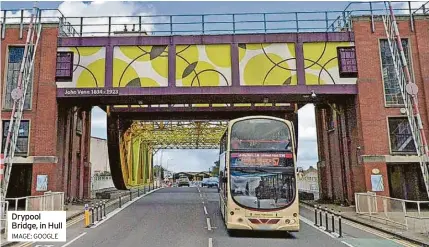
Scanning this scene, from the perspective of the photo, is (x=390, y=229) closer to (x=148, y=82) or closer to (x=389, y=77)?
(x=389, y=77)

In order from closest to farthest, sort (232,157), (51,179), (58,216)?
(58,216), (232,157), (51,179)

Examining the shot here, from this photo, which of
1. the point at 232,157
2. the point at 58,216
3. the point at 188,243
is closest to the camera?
the point at 58,216

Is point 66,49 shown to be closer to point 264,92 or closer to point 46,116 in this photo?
point 46,116

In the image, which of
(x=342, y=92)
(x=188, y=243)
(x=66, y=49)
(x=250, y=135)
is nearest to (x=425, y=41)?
(x=342, y=92)

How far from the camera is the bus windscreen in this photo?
14.7 meters

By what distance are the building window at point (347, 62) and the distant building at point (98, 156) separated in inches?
1857

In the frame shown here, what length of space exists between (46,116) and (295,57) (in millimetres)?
14721

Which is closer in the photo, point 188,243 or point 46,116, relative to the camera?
point 188,243

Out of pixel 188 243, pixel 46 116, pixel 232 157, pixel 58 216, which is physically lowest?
pixel 188 243

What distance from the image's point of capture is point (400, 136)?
23.2 meters

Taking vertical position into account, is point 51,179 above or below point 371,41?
below

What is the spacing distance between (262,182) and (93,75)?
13.5 meters

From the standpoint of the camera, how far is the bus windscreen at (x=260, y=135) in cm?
1470

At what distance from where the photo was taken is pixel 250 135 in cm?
1486
